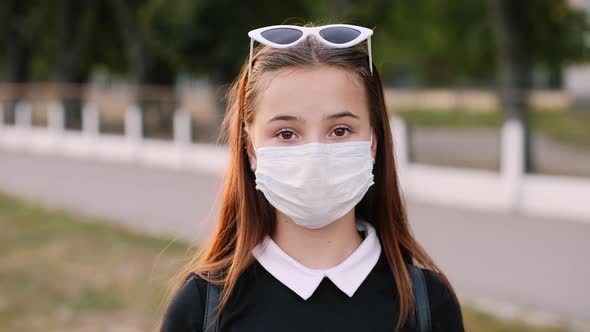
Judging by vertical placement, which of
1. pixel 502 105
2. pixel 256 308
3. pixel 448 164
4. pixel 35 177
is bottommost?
pixel 35 177

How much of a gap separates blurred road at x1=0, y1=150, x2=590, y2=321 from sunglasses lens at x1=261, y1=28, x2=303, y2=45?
962mm

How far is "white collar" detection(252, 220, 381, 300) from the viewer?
6.63 ft

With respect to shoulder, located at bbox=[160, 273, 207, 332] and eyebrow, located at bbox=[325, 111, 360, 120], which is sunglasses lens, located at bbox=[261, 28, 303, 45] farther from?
shoulder, located at bbox=[160, 273, 207, 332]

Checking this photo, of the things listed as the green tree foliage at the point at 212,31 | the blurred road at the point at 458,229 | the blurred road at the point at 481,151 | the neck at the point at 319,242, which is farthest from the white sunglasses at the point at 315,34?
the green tree foliage at the point at 212,31

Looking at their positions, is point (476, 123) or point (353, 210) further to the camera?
point (476, 123)

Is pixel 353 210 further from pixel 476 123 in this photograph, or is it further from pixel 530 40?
pixel 530 40

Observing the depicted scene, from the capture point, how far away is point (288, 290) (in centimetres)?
203

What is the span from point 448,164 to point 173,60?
34.8 feet

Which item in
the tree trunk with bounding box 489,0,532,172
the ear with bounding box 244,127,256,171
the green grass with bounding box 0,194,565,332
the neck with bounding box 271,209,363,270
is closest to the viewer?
the neck with bounding box 271,209,363,270

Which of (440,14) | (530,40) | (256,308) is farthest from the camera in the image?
(440,14)

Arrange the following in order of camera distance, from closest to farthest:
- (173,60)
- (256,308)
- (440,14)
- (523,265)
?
(256,308), (523,265), (173,60), (440,14)

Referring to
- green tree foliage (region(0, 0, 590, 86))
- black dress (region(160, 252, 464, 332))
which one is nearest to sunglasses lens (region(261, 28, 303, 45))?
black dress (region(160, 252, 464, 332))

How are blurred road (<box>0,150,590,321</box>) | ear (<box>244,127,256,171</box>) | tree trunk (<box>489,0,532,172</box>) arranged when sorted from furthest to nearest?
tree trunk (<box>489,0,532,172</box>), blurred road (<box>0,150,590,321</box>), ear (<box>244,127,256,171</box>)

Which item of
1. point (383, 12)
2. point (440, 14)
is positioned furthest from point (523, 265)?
point (440, 14)
